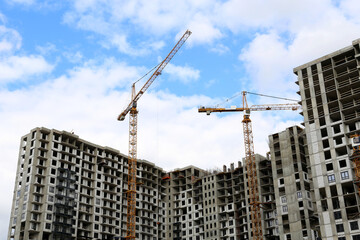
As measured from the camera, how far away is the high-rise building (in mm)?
133750

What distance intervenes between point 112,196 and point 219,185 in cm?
3674

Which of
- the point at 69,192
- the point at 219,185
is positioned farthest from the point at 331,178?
the point at 69,192

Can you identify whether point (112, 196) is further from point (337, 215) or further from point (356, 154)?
point (356, 154)

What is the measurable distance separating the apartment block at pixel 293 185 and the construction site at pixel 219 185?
28 centimetres

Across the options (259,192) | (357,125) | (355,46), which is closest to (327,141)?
(357,125)

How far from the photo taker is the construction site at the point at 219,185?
10425cm

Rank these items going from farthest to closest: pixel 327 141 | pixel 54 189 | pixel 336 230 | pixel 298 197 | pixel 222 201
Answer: pixel 222 201 → pixel 54 189 → pixel 298 197 → pixel 327 141 → pixel 336 230

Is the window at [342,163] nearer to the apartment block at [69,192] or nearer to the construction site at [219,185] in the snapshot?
the construction site at [219,185]

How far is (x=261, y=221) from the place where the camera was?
5487 inches

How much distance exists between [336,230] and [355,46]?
42.4 metres

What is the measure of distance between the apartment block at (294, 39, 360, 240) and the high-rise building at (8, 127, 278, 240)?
3613cm

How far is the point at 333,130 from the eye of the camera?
10638 centimetres

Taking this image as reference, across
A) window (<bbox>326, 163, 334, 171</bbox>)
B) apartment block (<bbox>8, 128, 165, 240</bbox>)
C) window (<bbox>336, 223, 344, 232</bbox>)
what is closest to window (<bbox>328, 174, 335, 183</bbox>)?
window (<bbox>326, 163, 334, 171</bbox>)

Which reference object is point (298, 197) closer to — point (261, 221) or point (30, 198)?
point (261, 221)
